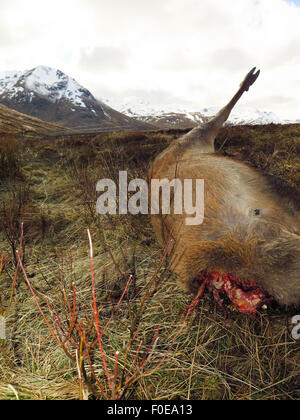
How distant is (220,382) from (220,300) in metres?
0.41

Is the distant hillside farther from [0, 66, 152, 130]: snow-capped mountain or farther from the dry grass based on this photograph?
[0, 66, 152, 130]: snow-capped mountain

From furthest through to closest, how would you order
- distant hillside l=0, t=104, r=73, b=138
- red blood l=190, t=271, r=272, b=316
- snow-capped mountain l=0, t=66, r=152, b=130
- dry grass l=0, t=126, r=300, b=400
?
1. snow-capped mountain l=0, t=66, r=152, b=130
2. distant hillside l=0, t=104, r=73, b=138
3. red blood l=190, t=271, r=272, b=316
4. dry grass l=0, t=126, r=300, b=400

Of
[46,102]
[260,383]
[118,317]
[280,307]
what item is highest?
[46,102]

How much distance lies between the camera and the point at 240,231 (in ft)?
4.48

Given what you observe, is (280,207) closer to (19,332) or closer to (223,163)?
(223,163)

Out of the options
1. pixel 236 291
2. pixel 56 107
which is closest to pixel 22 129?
pixel 236 291

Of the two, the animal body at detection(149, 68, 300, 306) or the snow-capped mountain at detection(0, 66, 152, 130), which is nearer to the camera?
the animal body at detection(149, 68, 300, 306)

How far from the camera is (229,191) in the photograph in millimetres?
1658

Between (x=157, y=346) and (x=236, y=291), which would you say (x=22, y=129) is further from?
(x=236, y=291)

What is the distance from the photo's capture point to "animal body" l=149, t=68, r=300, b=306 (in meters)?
1.19

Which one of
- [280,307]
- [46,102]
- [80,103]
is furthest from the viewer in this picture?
[80,103]

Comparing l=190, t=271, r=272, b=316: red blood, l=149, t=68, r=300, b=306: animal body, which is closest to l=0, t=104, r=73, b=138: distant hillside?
l=149, t=68, r=300, b=306: animal body

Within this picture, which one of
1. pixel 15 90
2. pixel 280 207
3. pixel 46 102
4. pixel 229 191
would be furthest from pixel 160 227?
pixel 15 90

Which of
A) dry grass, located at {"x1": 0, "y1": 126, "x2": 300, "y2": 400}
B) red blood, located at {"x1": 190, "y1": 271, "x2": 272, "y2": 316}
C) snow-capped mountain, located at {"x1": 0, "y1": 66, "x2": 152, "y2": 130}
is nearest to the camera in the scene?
dry grass, located at {"x1": 0, "y1": 126, "x2": 300, "y2": 400}
